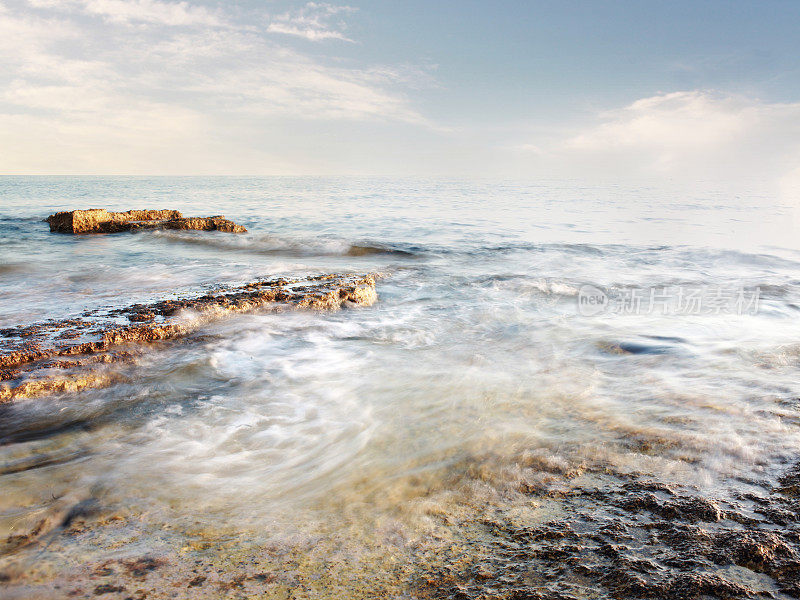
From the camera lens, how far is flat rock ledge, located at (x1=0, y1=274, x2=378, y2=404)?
139 inches

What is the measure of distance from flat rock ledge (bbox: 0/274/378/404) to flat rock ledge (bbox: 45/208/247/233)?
719 centimetres

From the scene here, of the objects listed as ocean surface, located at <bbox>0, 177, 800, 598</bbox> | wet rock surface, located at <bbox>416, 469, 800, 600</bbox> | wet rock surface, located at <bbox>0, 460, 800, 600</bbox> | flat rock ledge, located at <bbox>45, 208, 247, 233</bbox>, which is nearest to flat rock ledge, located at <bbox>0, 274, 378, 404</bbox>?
ocean surface, located at <bbox>0, 177, 800, 598</bbox>

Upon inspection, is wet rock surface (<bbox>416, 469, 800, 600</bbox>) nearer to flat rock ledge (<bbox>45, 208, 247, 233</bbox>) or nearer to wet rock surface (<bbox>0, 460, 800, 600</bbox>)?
wet rock surface (<bbox>0, 460, 800, 600</bbox>)

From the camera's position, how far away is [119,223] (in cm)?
1240

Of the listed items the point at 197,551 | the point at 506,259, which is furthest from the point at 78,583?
the point at 506,259

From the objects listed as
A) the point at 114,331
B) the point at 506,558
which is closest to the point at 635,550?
the point at 506,558

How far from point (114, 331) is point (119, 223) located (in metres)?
9.54

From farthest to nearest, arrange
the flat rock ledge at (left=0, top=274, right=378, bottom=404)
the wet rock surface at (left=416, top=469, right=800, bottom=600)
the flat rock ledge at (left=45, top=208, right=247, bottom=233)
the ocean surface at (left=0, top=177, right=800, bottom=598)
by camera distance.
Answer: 1. the flat rock ledge at (left=45, top=208, right=247, bottom=233)
2. the flat rock ledge at (left=0, top=274, right=378, bottom=404)
3. the ocean surface at (left=0, top=177, right=800, bottom=598)
4. the wet rock surface at (left=416, top=469, right=800, bottom=600)

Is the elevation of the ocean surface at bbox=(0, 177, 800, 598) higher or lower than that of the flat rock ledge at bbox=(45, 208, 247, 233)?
lower

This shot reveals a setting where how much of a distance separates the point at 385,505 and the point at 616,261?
993cm

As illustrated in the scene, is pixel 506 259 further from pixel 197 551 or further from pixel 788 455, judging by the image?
pixel 197 551

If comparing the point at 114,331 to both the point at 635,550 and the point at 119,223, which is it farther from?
the point at 119,223

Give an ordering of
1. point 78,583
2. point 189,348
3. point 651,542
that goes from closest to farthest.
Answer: point 78,583 < point 651,542 < point 189,348

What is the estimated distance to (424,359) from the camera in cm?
446
